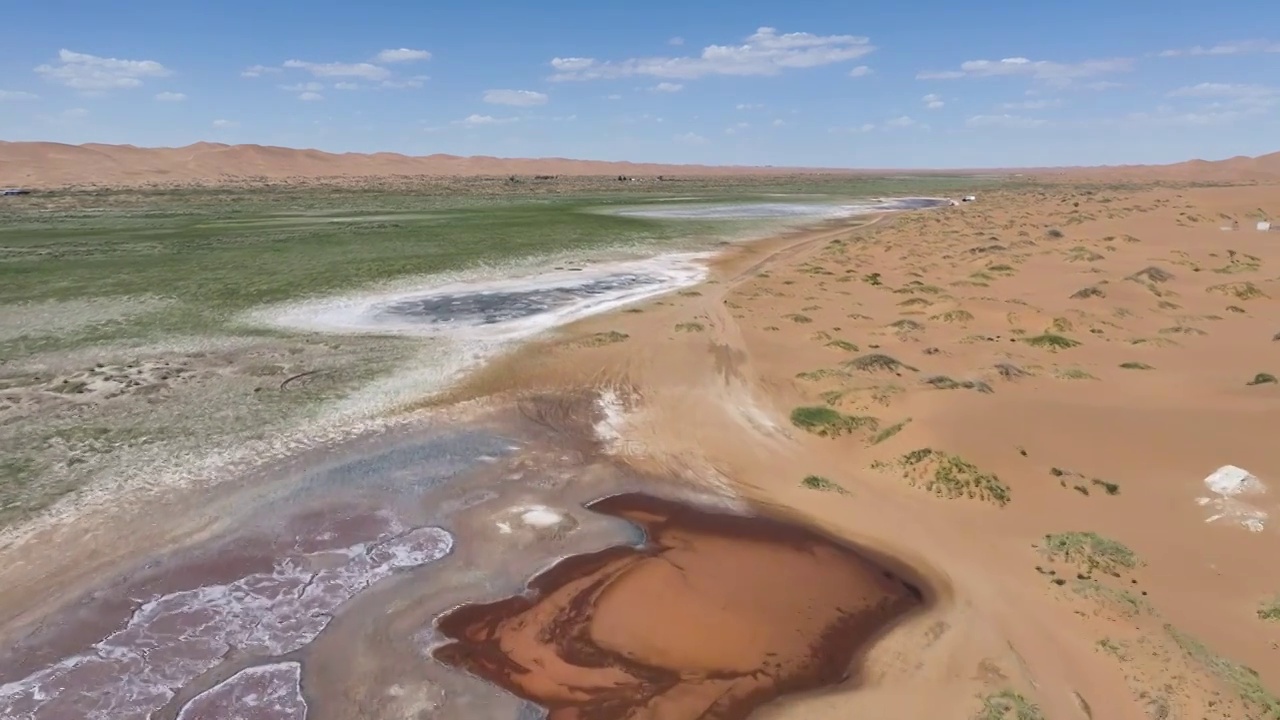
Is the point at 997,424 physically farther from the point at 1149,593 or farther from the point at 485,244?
the point at 485,244

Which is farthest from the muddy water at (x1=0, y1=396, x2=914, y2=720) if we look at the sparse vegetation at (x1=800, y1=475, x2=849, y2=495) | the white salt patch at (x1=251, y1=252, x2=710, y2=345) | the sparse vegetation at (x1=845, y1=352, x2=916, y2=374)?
the white salt patch at (x1=251, y1=252, x2=710, y2=345)

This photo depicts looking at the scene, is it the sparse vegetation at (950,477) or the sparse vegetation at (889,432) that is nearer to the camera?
the sparse vegetation at (950,477)

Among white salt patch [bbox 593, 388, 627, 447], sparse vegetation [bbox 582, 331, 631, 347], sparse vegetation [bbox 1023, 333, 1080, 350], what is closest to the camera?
white salt patch [bbox 593, 388, 627, 447]

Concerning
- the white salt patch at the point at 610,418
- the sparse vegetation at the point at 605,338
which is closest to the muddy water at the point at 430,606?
the white salt patch at the point at 610,418

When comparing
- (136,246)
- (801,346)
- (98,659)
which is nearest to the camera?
(98,659)

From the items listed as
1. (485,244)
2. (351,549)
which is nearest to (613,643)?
(351,549)

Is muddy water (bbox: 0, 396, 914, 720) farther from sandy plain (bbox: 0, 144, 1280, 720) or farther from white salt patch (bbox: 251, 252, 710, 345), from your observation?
white salt patch (bbox: 251, 252, 710, 345)

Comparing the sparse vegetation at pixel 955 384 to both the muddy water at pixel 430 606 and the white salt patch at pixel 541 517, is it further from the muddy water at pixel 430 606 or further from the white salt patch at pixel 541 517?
the white salt patch at pixel 541 517
